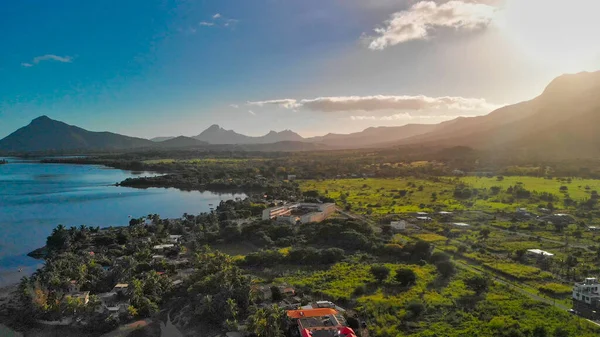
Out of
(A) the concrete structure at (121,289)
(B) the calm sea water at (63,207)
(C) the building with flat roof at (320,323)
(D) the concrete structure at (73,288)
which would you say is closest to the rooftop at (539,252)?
(C) the building with flat roof at (320,323)

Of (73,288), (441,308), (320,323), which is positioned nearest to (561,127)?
(441,308)

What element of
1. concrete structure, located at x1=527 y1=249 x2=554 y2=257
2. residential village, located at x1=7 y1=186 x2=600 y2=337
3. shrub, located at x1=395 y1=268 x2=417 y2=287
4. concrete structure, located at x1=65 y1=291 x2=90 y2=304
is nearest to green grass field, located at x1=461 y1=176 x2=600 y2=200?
residential village, located at x1=7 y1=186 x2=600 y2=337

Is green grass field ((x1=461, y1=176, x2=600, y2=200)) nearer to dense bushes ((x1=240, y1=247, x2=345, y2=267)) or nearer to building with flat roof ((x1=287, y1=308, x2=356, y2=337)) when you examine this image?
dense bushes ((x1=240, y1=247, x2=345, y2=267))

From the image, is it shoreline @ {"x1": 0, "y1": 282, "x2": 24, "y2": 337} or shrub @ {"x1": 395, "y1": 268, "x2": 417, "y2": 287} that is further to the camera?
shrub @ {"x1": 395, "y1": 268, "x2": 417, "y2": 287}

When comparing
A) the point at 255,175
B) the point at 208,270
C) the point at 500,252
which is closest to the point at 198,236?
the point at 208,270

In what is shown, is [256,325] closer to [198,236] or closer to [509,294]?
[509,294]

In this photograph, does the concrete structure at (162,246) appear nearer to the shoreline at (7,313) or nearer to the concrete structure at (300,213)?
the shoreline at (7,313)

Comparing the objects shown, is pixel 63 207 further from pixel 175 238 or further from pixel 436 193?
pixel 436 193
